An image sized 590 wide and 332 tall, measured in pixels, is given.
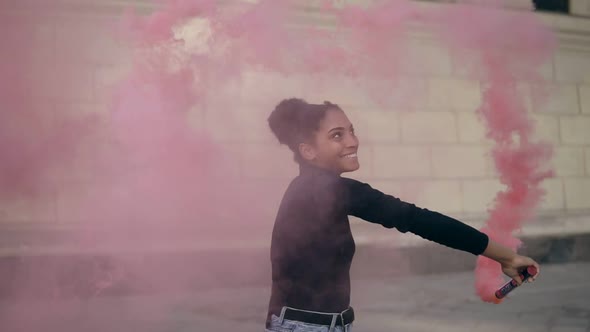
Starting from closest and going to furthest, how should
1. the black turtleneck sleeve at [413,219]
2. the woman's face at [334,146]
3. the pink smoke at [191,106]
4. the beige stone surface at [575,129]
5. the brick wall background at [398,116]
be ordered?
the black turtleneck sleeve at [413,219] → the woman's face at [334,146] → the pink smoke at [191,106] → the brick wall background at [398,116] → the beige stone surface at [575,129]

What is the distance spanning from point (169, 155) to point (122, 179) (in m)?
0.48

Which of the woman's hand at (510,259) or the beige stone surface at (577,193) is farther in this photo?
the beige stone surface at (577,193)

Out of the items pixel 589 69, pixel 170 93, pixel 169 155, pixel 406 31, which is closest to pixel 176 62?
pixel 170 93

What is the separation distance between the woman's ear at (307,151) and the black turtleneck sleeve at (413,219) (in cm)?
27

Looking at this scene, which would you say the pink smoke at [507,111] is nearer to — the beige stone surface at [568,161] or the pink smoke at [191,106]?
the pink smoke at [191,106]

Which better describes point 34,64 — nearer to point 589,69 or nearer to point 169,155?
point 169,155

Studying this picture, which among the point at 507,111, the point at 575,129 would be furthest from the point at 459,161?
the point at 507,111

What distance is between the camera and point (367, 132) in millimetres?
6918

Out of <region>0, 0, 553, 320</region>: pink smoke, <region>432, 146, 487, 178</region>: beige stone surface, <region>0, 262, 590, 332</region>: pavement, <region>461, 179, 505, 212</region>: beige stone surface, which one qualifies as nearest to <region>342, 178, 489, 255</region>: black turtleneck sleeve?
<region>0, 0, 553, 320</region>: pink smoke

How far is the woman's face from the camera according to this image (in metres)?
2.43

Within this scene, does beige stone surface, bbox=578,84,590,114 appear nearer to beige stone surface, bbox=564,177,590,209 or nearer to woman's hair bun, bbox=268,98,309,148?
beige stone surface, bbox=564,177,590,209

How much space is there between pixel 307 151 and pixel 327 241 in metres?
0.37

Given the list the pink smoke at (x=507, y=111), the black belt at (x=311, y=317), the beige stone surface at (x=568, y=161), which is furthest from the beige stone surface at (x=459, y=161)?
the black belt at (x=311, y=317)

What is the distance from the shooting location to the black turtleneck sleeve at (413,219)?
2.20 m
